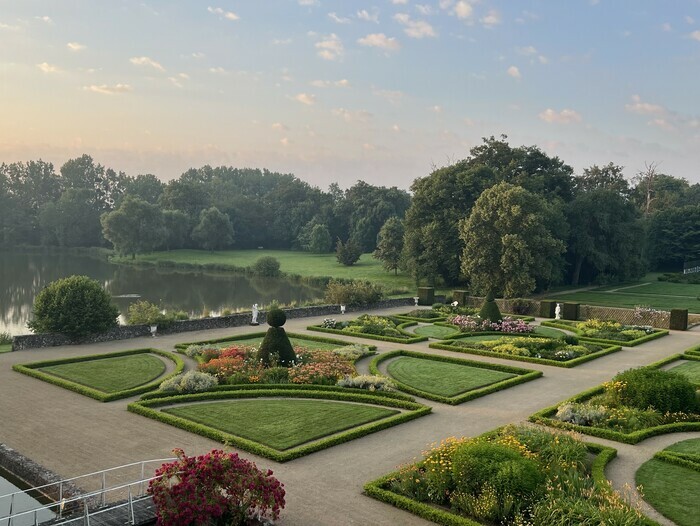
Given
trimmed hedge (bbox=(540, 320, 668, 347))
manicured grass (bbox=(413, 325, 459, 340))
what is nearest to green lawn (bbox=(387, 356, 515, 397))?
manicured grass (bbox=(413, 325, 459, 340))

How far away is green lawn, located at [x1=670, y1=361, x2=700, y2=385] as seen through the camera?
70.6 feet

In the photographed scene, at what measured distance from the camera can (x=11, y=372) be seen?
68.8 feet

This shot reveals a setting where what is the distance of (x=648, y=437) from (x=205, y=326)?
22.0 metres

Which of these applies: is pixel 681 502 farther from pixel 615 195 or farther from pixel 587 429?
pixel 615 195

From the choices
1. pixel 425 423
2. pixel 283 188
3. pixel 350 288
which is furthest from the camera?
pixel 283 188

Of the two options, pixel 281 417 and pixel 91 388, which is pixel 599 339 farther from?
pixel 91 388

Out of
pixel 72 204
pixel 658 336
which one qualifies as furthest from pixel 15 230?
pixel 658 336

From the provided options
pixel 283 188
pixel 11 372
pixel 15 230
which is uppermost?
pixel 283 188

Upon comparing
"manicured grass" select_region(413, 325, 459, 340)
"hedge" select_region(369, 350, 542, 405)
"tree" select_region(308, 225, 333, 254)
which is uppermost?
"tree" select_region(308, 225, 333, 254)

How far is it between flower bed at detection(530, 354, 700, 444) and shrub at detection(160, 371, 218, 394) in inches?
381

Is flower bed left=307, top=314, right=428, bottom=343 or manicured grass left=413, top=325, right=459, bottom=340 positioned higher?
flower bed left=307, top=314, right=428, bottom=343

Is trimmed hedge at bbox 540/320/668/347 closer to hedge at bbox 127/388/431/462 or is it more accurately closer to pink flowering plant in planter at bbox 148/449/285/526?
hedge at bbox 127/388/431/462

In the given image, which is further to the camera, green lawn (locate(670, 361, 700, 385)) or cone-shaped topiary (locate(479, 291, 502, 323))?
cone-shaped topiary (locate(479, 291, 502, 323))

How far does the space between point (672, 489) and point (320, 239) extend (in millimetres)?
86180
